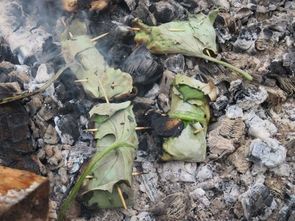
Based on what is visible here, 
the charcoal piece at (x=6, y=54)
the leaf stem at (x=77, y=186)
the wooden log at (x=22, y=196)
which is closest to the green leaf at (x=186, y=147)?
the leaf stem at (x=77, y=186)

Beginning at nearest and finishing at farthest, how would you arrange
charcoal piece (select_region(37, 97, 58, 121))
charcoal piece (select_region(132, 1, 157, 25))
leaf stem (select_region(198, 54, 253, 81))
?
charcoal piece (select_region(37, 97, 58, 121)) < leaf stem (select_region(198, 54, 253, 81)) < charcoal piece (select_region(132, 1, 157, 25))

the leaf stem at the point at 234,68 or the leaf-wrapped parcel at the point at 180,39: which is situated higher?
the leaf-wrapped parcel at the point at 180,39

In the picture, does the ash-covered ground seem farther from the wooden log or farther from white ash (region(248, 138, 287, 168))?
the wooden log

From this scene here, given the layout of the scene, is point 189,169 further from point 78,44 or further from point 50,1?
point 50,1

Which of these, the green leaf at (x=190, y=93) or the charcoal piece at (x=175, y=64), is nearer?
the green leaf at (x=190, y=93)

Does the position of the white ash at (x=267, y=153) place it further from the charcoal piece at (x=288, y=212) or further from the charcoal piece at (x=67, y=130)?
the charcoal piece at (x=67, y=130)

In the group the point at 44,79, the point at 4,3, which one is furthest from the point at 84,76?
the point at 4,3

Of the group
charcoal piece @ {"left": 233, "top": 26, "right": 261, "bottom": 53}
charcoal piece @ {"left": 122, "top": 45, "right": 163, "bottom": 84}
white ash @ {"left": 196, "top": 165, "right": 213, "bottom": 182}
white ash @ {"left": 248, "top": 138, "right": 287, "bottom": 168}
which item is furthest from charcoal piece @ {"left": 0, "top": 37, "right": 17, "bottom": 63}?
white ash @ {"left": 248, "top": 138, "right": 287, "bottom": 168}
